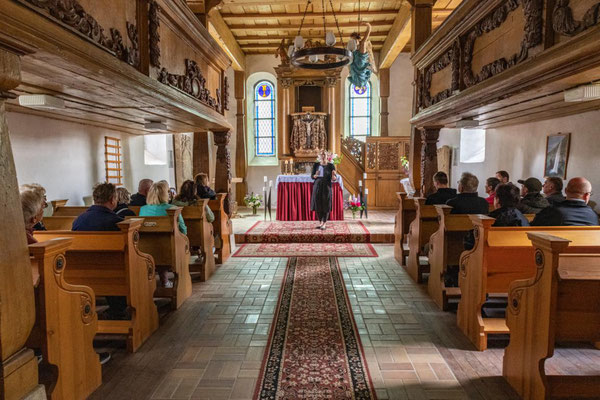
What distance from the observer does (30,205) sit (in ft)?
8.91

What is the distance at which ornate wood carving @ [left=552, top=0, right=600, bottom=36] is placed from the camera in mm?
2303

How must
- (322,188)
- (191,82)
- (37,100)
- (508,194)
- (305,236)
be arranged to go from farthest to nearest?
1. (322,188)
2. (305,236)
3. (191,82)
4. (37,100)
5. (508,194)

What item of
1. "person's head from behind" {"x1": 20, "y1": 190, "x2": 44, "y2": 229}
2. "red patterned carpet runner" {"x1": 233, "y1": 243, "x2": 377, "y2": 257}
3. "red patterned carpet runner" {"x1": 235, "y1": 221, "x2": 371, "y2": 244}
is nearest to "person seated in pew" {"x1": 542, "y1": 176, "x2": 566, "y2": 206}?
"red patterned carpet runner" {"x1": 233, "y1": 243, "x2": 377, "y2": 257}

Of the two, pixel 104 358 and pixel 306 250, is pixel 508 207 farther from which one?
pixel 306 250

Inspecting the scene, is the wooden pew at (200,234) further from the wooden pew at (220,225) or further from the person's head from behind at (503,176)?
the person's head from behind at (503,176)

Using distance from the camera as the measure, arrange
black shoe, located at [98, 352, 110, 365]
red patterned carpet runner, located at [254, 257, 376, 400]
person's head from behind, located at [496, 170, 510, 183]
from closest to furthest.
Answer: red patterned carpet runner, located at [254, 257, 376, 400], black shoe, located at [98, 352, 110, 365], person's head from behind, located at [496, 170, 510, 183]

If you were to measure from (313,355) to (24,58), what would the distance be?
295 cm

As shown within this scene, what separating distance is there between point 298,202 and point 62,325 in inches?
277

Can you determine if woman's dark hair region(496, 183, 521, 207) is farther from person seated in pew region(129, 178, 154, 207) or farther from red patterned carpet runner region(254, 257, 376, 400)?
person seated in pew region(129, 178, 154, 207)

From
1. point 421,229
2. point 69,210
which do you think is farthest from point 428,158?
point 69,210

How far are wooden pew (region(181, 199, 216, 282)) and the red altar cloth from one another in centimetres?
406

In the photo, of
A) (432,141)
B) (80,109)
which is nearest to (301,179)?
(432,141)

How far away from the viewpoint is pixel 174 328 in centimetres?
359

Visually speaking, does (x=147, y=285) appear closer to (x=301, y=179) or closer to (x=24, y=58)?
(x=24, y=58)
